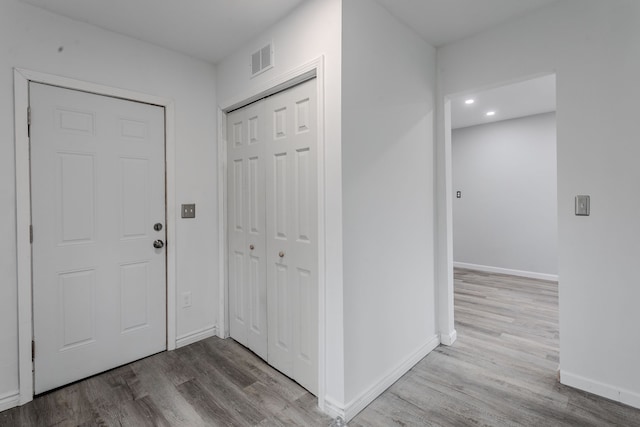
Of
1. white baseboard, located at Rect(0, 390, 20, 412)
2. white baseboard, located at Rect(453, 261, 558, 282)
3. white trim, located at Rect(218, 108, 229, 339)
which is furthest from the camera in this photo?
white baseboard, located at Rect(453, 261, 558, 282)

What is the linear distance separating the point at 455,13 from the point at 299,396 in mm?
2780

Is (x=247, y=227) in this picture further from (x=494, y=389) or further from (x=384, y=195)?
(x=494, y=389)

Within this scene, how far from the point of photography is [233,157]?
2781 millimetres

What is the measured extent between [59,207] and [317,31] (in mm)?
2078

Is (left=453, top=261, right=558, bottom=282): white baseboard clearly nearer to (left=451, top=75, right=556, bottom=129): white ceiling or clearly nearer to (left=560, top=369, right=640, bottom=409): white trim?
(left=451, top=75, right=556, bottom=129): white ceiling

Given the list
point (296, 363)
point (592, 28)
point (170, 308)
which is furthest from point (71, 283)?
point (592, 28)

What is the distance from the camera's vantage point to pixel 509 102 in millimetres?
4340

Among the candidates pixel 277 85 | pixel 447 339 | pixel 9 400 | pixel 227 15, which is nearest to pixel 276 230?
pixel 277 85

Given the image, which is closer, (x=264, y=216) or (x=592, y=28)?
(x=592, y=28)

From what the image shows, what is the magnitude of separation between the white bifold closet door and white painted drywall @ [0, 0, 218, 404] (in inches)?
9.3

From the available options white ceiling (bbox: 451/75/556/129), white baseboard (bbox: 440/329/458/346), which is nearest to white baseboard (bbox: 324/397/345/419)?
white baseboard (bbox: 440/329/458/346)

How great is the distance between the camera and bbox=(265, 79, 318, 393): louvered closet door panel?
6.77ft

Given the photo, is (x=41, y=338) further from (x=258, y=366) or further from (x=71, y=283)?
(x=258, y=366)

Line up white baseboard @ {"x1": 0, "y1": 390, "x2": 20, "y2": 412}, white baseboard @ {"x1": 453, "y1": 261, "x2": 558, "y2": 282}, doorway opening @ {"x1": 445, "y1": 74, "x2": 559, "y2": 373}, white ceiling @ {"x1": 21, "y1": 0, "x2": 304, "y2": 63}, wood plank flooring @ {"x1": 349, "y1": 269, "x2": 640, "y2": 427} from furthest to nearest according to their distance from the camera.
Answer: white baseboard @ {"x1": 453, "y1": 261, "x2": 558, "y2": 282} < doorway opening @ {"x1": 445, "y1": 74, "x2": 559, "y2": 373} < white ceiling @ {"x1": 21, "y1": 0, "x2": 304, "y2": 63} < white baseboard @ {"x1": 0, "y1": 390, "x2": 20, "y2": 412} < wood plank flooring @ {"x1": 349, "y1": 269, "x2": 640, "y2": 427}
